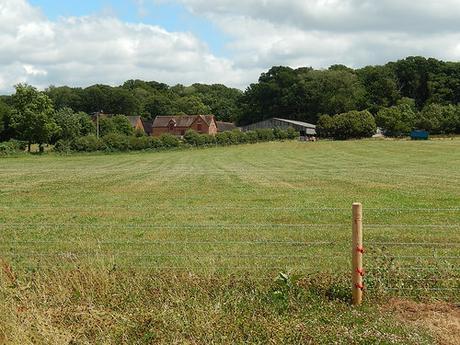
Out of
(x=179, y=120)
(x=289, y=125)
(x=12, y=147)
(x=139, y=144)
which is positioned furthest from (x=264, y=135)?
(x=179, y=120)

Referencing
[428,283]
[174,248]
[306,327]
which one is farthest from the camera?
[174,248]

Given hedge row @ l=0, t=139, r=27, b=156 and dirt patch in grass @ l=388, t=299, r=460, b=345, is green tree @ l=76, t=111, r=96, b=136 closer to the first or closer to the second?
hedge row @ l=0, t=139, r=27, b=156

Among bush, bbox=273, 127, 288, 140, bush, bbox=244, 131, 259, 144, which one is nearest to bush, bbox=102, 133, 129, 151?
bush, bbox=244, 131, 259, 144

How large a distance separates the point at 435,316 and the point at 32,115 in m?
87.2

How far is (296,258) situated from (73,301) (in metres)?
4.53

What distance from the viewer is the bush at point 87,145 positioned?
271 feet

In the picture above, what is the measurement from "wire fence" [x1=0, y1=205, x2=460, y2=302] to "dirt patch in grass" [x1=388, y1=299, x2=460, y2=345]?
0.37m

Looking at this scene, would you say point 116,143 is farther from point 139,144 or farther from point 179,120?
point 179,120

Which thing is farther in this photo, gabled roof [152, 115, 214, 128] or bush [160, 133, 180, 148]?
gabled roof [152, 115, 214, 128]

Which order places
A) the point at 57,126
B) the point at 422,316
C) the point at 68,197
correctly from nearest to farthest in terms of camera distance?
1. the point at 422,316
2. the point at 68,197
3. the point at 57,126

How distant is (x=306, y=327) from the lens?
6391mm

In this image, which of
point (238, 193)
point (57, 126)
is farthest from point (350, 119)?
point (238, 193)

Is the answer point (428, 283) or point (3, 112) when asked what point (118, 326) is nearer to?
point (428, 283)

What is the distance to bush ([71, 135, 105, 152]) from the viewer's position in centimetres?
8261
